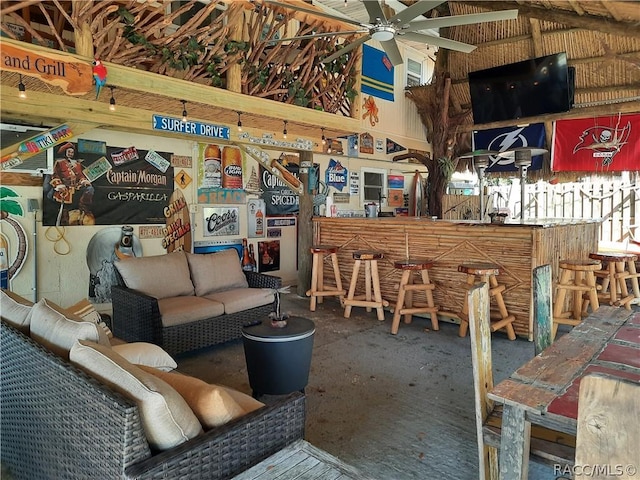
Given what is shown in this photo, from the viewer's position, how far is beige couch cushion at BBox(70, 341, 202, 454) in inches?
58.2

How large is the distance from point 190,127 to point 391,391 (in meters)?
Answer: 3.74

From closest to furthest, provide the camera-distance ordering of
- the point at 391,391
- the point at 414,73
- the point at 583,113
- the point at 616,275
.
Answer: the point at 391,391
the point at 616,275
the point at 583,113
the point at 414,73

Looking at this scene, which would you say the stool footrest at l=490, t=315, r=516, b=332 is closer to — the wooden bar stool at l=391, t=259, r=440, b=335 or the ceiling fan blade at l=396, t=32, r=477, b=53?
the wooden bar stool at l=391, t=259, r=440, b=335

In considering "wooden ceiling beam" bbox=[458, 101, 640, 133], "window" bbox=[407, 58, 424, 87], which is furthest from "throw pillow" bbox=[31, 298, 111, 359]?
"window" bbox=[407, 58, 424, 87]

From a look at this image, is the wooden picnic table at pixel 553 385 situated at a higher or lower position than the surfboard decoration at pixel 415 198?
lower

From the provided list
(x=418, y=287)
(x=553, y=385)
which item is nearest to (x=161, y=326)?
(x=418, y=287)

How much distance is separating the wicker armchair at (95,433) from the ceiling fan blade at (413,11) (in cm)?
306

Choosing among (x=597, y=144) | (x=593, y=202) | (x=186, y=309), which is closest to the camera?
(x=186, y=309)

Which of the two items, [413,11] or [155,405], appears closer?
[155,405]

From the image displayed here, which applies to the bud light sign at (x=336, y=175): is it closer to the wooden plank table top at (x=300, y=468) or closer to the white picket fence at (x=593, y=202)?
the white picket fence at (x=593, y=202)

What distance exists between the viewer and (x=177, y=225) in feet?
19.9

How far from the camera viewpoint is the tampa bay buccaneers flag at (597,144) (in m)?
7.70

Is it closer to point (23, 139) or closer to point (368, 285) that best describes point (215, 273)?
point (368, 285)

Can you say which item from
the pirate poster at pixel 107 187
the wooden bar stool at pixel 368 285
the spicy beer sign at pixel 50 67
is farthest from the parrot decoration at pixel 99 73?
the wooden bar stool at pixel 368 285
